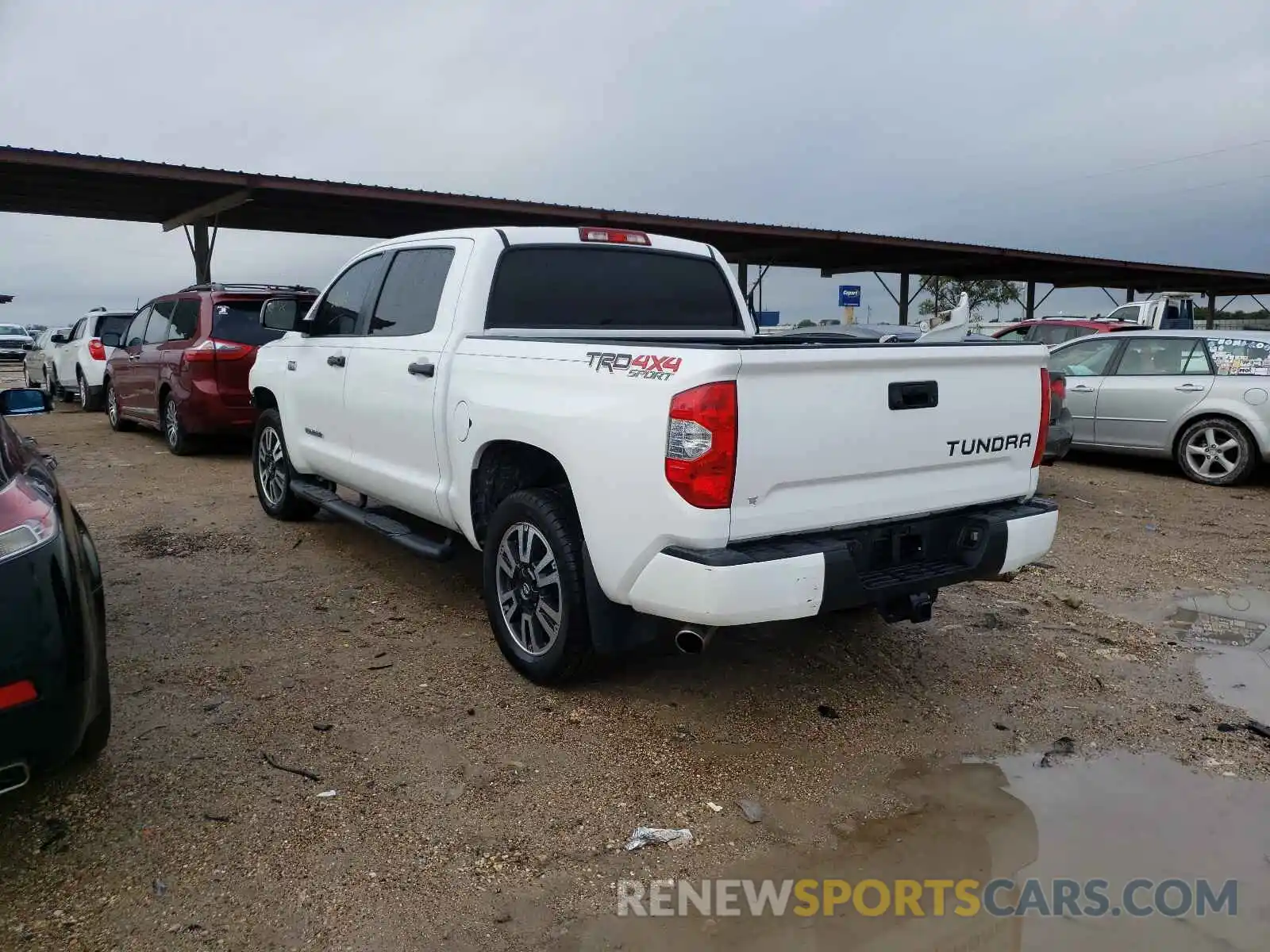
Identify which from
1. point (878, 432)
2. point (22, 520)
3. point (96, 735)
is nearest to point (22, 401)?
point (22, 520)

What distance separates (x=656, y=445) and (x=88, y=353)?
14928mm

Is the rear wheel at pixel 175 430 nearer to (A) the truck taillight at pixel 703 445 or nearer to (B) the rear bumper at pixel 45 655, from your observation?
(B) the rear bumper at pixel 45 655

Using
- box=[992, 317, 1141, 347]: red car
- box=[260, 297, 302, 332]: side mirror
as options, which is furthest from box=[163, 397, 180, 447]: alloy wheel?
box=[992, 317, 1141, 347]: red car

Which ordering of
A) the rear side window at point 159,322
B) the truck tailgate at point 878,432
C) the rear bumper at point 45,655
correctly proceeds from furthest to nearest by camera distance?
1. the rear side window at point 159,322
2. the truck tailgate at point 878,432
3. the rear bumper at point 45,655

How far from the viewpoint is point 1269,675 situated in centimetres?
438

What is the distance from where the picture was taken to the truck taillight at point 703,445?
307 cm

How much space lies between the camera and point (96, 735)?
9.48ft

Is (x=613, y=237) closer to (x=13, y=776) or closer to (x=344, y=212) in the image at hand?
(x=13, y=776)

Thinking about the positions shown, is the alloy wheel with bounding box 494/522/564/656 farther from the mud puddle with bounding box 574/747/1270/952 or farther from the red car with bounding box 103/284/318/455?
the red car with bounding box 103/284/318/455

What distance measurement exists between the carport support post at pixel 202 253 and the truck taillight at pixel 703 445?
15425mm

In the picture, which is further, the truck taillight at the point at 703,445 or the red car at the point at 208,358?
the red car at the point at 208,358

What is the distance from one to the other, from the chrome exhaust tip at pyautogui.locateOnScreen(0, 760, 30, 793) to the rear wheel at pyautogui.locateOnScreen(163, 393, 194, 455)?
820cm

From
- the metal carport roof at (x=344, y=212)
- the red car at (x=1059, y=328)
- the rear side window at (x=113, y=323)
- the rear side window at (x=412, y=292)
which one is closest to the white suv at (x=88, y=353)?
the rear side window at (x=113, y=323)

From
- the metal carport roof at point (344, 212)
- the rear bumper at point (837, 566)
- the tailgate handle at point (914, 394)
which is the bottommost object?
the rear bumper at point (837, 566)
